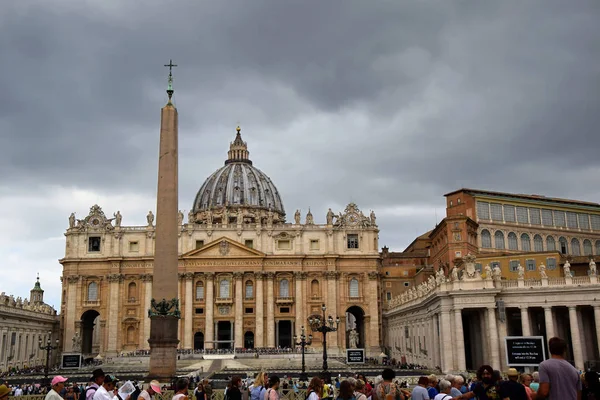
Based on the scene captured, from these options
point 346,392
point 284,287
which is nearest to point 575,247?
point 284,287

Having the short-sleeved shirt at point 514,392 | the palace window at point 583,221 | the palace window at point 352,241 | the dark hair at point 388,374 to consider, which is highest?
the palace window at point 583,221

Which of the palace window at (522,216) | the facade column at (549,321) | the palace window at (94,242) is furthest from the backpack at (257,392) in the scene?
the palace window at (94,242)

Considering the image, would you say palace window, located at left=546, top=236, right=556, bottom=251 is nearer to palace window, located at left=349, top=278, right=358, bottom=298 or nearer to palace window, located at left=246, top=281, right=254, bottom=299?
palace window, located at left=349, top=278, right=358, bottom=298

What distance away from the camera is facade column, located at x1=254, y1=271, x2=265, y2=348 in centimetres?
8256

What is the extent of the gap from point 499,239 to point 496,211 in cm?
342

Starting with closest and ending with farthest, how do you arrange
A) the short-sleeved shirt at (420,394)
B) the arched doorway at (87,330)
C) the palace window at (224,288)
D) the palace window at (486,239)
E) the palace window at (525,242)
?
1. the short-sleeved shirt at (420,394)
2. the palace window at (486,239)
3. the palace window at (525,242)
4. the palace window at (224,288)
5. the arched doorway at (87,330)

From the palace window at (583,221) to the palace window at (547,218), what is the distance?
441 centimetres

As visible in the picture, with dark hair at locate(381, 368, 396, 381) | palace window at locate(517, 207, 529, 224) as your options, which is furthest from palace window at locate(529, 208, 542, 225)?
dark hair at locate(381, 368, 396, 381)

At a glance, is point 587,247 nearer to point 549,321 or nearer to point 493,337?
point 549,321

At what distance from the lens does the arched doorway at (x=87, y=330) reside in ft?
283

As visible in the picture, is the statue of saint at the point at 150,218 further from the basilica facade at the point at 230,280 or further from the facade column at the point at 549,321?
the facade column at the point at 549,321

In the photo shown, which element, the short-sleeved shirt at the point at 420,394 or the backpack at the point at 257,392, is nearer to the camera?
the short-sleeved shirt at the point at 420,394

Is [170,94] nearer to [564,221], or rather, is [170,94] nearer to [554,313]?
[554,313]

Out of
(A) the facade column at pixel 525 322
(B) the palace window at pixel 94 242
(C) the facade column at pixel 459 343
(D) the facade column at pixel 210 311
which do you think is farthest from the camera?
(B) the palace window at pixel 94 242
